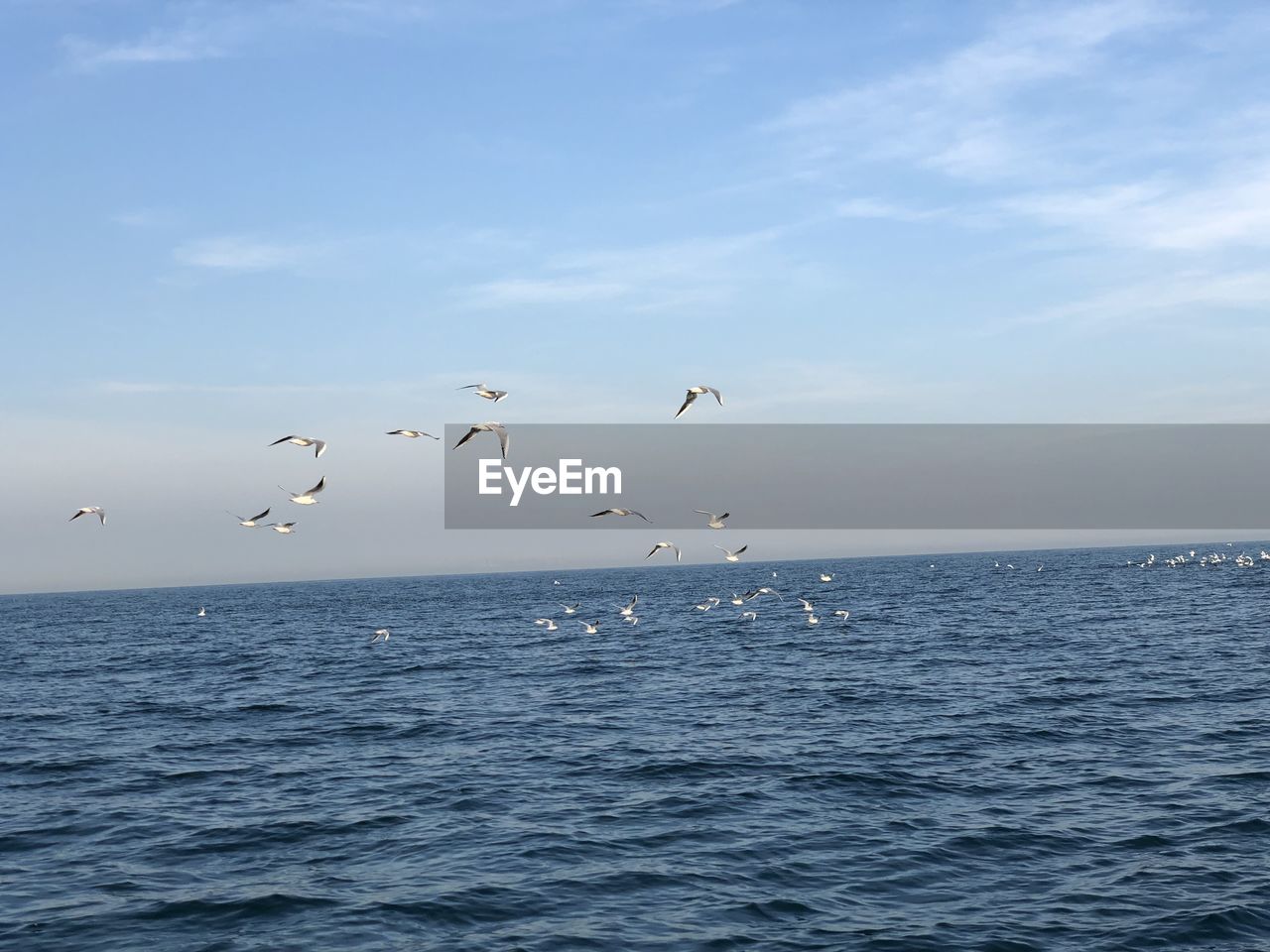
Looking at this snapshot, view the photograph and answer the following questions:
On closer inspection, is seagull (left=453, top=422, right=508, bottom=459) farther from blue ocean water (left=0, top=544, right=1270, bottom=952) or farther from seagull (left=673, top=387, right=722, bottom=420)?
blue ocean water (left=0, top=544, right=1270, bottom=952)

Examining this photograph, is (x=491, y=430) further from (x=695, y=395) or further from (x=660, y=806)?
(x=660, y=806)

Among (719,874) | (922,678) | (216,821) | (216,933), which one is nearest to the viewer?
(216,933)

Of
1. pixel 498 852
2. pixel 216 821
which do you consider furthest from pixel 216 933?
pixel 216 821

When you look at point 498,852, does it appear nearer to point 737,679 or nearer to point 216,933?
point 216,933

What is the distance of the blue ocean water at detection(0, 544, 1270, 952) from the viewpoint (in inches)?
614

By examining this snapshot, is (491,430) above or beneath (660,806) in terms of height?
above

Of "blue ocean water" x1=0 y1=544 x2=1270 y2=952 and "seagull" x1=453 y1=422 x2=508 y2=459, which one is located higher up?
"seagull" x1=453 y1=422 x2=508 y2=459

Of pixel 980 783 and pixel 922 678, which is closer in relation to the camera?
pixel 980 783

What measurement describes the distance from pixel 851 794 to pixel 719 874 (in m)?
6.18

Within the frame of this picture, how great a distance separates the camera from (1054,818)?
66.2 feet

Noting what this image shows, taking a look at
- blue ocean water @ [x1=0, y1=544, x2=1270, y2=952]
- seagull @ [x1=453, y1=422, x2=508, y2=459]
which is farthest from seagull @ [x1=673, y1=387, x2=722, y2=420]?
blue ocean water @ [x1=0, y1=544, x2=1270, y2=952]

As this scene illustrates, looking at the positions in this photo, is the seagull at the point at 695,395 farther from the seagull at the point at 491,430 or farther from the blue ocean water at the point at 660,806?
the blue ocean water at the point at 660,806

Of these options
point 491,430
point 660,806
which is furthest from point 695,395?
point 660,806

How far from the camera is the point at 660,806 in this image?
72.9ft
